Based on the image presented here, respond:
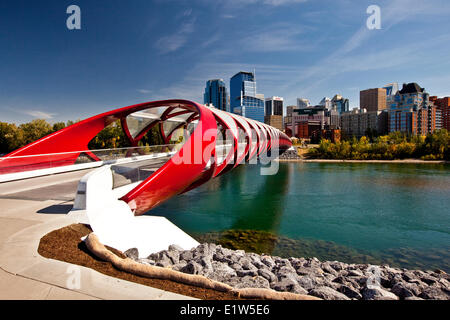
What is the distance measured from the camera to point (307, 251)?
855 cm

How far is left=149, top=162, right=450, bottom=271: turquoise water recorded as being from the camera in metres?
8.64

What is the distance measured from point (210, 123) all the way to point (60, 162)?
257 inches

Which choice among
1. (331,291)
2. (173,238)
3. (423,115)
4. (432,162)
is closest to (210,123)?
(173,238)

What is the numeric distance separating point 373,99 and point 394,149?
483 ft

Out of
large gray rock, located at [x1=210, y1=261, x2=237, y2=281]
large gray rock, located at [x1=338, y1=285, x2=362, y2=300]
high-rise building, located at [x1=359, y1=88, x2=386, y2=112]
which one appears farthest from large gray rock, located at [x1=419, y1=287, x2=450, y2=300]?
high-rise building, located at [x1=359, y1=88, x2=386, y2=112]

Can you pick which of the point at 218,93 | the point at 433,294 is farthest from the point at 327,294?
the point at 218,93

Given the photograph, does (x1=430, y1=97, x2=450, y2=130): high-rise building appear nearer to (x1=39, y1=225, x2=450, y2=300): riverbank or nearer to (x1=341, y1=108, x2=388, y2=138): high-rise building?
(x1=341, y1=108, x2=388, y2=138): high-rise building

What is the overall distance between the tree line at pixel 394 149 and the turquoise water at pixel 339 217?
→ 28.2 meters

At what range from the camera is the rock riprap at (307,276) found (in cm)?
428

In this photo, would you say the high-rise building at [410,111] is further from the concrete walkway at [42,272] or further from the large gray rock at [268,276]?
the concrete walkway at [42,272]

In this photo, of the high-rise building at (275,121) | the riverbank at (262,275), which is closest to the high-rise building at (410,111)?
the high-rise building at (275,121)

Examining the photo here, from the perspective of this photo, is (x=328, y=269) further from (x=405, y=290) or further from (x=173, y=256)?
(x=173, y=256)

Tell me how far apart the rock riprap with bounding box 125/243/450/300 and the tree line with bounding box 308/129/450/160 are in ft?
146
